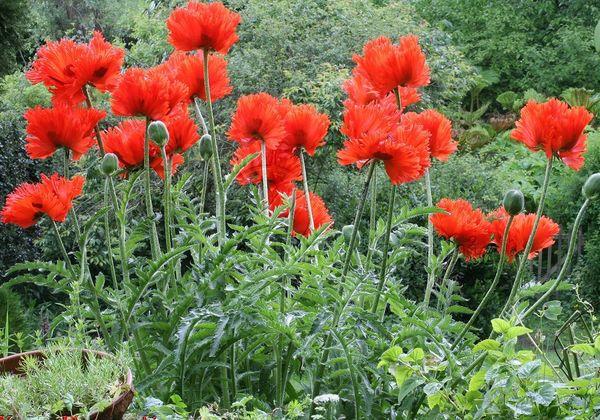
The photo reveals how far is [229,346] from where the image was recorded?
6.00 feet

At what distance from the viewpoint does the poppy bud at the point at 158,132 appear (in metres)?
1.79

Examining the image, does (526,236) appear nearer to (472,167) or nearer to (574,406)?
(574,406)

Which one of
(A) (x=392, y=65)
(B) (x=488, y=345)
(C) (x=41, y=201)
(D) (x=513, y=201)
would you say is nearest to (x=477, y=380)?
(B) (x=488, y=345)

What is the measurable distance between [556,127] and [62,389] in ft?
3.66

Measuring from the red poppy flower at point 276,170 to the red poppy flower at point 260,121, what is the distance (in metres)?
0.09

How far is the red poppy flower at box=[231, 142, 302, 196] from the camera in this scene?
2.13 m

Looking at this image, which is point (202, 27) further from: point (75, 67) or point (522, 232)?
point (522, 232)

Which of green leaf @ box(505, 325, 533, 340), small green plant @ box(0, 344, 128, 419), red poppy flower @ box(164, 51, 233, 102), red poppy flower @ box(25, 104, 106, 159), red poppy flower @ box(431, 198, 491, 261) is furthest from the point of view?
red poppy flower @ box(164, 51, 233, 102)

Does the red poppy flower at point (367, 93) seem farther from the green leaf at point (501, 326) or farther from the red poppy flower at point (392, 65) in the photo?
the green leaf at point (501, 326)

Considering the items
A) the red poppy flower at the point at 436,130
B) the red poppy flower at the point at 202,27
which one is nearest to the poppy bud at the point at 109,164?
the red poppy flower at the point at 202,27

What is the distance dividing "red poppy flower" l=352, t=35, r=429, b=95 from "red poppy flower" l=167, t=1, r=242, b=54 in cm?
30

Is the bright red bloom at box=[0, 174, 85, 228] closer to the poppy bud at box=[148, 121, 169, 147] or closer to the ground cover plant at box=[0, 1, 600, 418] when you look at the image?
the ground cover plant at box=[0, 1, 600, 418]

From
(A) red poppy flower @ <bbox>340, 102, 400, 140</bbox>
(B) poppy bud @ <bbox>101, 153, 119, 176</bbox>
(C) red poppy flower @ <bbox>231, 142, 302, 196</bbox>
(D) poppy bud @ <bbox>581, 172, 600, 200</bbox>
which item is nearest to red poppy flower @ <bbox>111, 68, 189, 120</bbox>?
(B) poppy bud @ <bbox>101, 153, 119, 176</bbox>

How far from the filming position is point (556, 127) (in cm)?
179
